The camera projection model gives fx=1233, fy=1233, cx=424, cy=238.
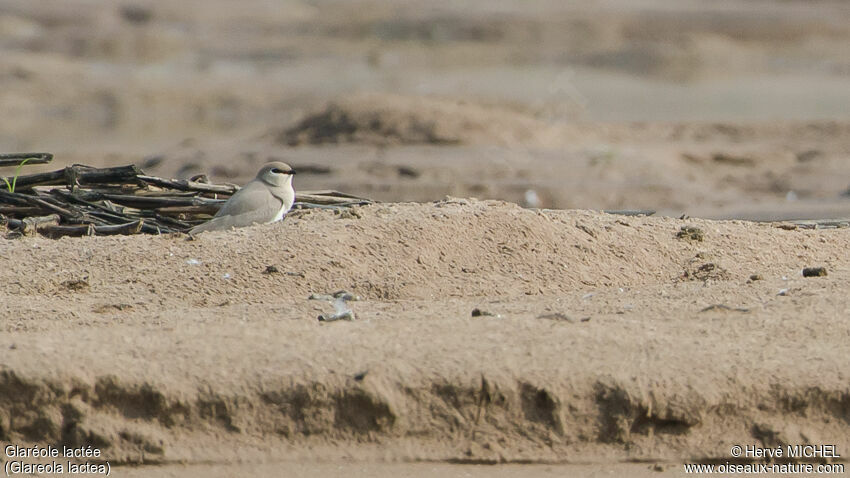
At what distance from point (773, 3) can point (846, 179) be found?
Answer: 13996 mm

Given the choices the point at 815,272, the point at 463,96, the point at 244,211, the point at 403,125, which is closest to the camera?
the point at 815,272

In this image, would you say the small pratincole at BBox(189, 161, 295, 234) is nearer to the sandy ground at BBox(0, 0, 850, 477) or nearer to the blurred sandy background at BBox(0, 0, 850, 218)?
the sandy ground at BBox(0, 0, 850, 477)

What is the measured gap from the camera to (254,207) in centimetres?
638

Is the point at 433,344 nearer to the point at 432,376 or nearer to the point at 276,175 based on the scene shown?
the point at 432,376

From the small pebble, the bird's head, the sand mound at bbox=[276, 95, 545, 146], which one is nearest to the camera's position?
the small pebble

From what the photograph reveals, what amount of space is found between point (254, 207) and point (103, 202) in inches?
34.3

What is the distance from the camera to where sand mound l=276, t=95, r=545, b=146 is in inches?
573

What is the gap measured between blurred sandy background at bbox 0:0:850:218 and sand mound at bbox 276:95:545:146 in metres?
0.03

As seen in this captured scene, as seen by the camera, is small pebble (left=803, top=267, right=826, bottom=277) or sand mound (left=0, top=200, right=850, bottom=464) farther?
small pebble (left=803, top=267, right=826, bottom=277)

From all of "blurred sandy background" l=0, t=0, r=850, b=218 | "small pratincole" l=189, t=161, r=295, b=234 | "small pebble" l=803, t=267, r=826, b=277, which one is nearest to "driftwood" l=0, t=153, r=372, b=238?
"small pratincole" l=189, t=161, r=295, b=234

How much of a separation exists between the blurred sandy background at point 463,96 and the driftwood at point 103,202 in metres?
6.44

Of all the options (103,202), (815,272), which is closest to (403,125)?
(103,202)

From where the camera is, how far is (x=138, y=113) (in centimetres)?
1991

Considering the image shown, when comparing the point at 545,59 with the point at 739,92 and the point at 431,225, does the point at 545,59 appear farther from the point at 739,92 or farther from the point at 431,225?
the point at 431,225
